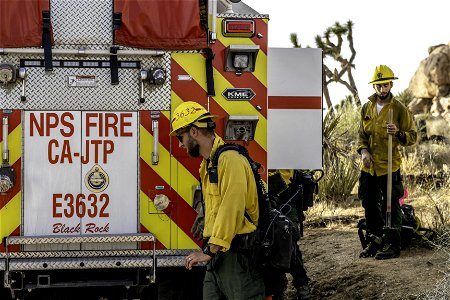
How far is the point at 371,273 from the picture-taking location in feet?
28.4

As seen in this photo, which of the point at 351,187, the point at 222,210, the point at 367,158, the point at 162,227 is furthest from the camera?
the point at 351,187

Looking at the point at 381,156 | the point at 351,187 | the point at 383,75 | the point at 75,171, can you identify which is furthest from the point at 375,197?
the point at 351,187

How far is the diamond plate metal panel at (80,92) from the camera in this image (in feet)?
22.8

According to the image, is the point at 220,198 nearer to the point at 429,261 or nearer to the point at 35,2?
the point at 35,2

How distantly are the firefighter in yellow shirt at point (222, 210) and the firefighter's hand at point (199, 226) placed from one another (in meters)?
0.56

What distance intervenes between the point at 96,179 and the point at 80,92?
0.67m

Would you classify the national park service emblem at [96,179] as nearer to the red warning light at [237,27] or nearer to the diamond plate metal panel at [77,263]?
the diamond plate metal panel at [77,263]

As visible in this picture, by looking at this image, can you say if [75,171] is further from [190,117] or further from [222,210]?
[222,210]

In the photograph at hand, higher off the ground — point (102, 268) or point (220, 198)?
point (220, 198)

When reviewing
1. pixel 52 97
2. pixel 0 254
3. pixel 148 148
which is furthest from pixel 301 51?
pixel 0 254

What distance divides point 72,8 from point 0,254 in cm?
192

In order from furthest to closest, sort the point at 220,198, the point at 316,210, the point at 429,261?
the point at 316,210
the point at 429,261
the point at 220,198

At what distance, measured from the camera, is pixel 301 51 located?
7875 millimetres

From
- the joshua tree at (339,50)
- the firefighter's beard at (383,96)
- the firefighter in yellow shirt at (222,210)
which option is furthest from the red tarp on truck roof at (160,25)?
the joshua tree at (339,50)
